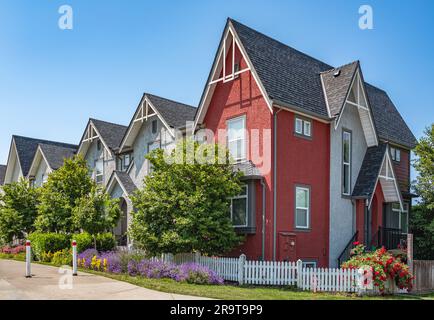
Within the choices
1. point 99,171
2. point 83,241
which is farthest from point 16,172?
point 83,241

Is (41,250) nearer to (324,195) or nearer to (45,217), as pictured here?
(45,217)

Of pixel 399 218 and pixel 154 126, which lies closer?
pixel 399 218

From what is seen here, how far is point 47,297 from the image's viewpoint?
12.3 m

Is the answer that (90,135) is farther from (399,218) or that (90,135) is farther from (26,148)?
(399,218)

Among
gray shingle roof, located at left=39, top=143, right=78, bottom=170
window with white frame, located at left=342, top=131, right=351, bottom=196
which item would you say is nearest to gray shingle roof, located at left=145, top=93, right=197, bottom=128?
window with white frame, located at left=342, top=131, right=351, bottom=196

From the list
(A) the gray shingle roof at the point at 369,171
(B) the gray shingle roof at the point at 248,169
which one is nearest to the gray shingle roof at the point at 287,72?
(A) the gray shingle roof at the point at 369,171

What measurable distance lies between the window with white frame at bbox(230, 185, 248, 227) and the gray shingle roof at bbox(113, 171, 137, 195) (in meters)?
9.09

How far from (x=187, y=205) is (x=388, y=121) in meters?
15.8

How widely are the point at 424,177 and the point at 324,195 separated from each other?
711cm

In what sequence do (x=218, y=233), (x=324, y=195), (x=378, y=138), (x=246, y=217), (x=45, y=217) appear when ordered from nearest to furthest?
1. (x=218, y=233)
2. (x=246, y=217)
3. (x=324, y=195)
4. (x=378, y=138)
5. (x=45, y=217)

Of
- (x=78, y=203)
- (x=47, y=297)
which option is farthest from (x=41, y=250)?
(x=47, y=297)

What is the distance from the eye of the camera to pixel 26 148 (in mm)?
47000

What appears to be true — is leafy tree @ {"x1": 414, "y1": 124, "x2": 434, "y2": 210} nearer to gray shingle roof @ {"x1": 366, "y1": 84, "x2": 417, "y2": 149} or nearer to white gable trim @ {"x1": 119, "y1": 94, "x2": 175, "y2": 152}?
gray shingle roof @ {"x1": 366, "y1": 84, "x2": 417, "y2": 149}

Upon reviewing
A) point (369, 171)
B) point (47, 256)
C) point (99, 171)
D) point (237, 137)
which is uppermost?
point (237, 137)
